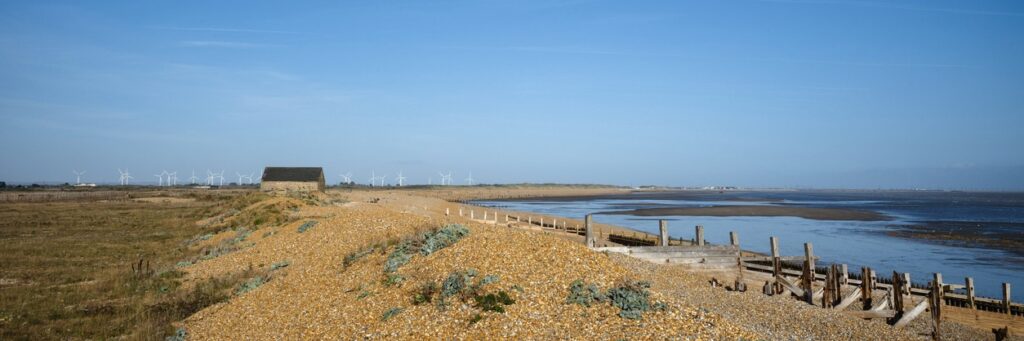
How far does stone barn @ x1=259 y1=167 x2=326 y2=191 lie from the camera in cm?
7762

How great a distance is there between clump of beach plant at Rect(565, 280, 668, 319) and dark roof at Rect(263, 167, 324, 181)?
71440 millimetres

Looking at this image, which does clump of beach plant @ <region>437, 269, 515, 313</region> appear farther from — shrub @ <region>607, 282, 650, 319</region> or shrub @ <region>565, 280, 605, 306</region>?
shrub @ <region>607, 282, 650, 319</region>

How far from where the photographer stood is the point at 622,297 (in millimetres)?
11703

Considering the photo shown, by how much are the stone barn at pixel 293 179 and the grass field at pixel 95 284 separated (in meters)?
39.6

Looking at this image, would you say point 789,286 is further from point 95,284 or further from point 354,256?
point 95,284

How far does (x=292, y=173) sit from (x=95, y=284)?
63.9 metres

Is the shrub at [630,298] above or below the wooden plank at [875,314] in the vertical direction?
above

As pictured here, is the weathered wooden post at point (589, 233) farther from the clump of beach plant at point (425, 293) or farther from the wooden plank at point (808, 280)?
the clump of beach plant at point (425, 293)

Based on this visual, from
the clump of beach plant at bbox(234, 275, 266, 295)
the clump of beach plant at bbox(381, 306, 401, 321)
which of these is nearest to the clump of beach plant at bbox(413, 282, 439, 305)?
the clump of beach plant at bbox(381, 306, 401, 321)

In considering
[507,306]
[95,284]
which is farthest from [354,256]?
[95,284]

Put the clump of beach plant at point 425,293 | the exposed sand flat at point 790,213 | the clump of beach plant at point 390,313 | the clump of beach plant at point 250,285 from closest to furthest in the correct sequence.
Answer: the clump of beach plant at point 390,313, the clump of beach plant at point 425,293, the clump of beach plant at point 250,285, the exposed sand flat at point 790,213

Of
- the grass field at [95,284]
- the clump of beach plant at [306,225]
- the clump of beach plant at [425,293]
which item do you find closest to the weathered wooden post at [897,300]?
the clump of beach plant at [425,293]

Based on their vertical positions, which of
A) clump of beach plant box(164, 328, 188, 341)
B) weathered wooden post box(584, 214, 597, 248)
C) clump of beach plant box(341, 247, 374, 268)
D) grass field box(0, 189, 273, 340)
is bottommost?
clump of beach plant box(164, 328, 188, 341)

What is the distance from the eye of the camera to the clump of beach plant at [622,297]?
1135cm
